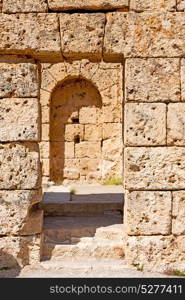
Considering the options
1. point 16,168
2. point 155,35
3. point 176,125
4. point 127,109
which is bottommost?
point 16,168

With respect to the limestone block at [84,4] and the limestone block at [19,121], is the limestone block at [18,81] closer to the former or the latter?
the limestone block at [19,121]

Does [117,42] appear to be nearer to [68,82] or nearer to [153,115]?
[153,115]

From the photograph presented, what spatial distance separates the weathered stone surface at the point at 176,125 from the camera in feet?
18.0

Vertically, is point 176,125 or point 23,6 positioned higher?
point 23,6

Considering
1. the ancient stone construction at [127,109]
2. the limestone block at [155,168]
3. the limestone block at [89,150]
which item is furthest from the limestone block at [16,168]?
the limestone block at [89,150]

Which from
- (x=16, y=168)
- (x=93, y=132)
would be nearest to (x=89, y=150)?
(x=93, y=132)

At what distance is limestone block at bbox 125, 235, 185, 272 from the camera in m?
5.50

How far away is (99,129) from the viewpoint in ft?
39.6

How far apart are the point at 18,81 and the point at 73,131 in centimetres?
662

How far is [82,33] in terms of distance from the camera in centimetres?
553

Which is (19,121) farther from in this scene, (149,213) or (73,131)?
(73,131)

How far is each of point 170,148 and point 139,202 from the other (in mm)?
905

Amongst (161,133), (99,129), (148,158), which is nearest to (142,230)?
(148,158)

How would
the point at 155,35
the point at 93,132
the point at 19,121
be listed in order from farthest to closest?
the point at 93,132 → the point at 19,121 → the point at 155,35
